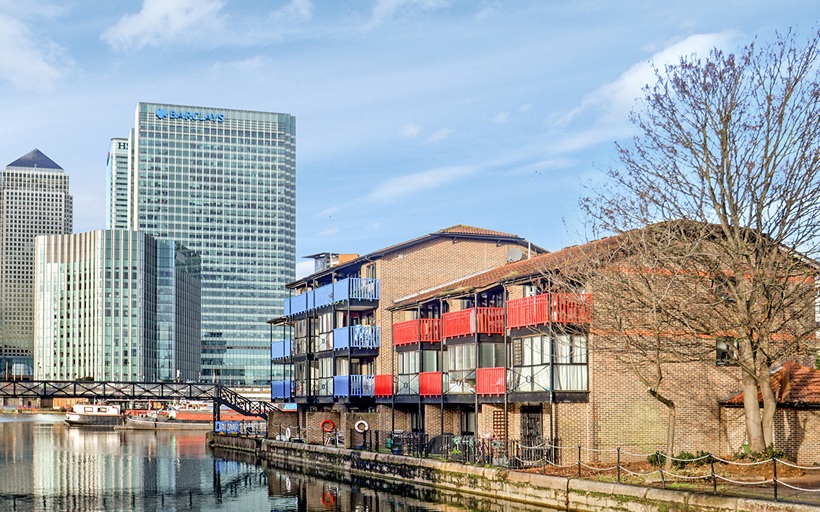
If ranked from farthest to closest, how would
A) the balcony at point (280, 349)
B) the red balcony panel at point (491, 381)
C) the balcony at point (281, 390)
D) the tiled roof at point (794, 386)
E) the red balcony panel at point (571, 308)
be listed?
the balcony at point (280, 349) < the balcony at point (281, 390) < the red balcony panel at point (491, 381) < the tiled roof at point (794, 386) < the red balcony panel at point (571, 308)

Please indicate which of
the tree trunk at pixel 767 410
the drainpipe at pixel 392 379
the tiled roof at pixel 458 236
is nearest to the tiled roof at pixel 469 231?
the tiled roof at pixel 458 236

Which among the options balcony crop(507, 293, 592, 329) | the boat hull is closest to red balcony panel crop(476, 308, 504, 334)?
balcony crop(507, 293, 592, 329)

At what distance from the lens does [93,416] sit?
17400cm

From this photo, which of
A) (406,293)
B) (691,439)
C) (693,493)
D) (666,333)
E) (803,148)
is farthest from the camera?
(406,293)

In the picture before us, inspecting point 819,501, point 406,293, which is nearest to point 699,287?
point 819,501

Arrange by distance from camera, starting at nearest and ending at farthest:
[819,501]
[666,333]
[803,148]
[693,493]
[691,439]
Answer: [819,501] → [693,493] → [803,148] → [666,333] → [691,439]

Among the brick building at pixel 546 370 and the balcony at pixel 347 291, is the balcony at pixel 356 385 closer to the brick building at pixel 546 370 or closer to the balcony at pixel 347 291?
the brick building at pixel 546 370

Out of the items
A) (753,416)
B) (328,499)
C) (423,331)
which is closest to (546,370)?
(753,416)

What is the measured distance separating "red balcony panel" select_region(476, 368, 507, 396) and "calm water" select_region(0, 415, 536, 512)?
223 inches

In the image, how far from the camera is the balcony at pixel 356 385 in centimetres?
6147

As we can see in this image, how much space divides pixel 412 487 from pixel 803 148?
2197 centimetres

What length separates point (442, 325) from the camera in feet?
174

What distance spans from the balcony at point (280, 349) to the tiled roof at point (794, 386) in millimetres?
39849

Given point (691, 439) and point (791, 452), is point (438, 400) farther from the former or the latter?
point (791, 452)
